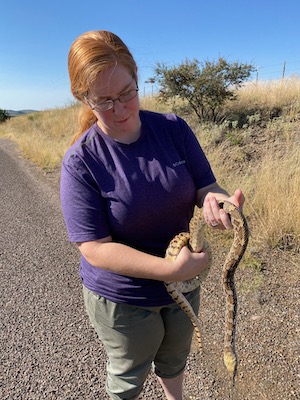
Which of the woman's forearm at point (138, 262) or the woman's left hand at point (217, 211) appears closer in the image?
the woman's forearm at point (138, 262)

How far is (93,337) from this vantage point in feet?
11.2

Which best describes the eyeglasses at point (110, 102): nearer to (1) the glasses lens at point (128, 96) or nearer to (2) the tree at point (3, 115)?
(1) the glasses lens at point (128, 96)

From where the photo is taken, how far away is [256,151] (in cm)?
788

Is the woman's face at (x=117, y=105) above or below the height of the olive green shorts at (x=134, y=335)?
above

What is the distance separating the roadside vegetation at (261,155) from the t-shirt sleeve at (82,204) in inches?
113

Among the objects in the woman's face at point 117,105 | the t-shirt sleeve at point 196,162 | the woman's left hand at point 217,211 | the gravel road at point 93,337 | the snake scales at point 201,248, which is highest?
the woman's face at point 117,105

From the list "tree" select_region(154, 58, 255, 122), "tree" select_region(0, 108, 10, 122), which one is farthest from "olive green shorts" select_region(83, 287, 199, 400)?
"tree" select_region(0, 108, 10, 122)

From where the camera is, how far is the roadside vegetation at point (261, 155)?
14.5 ft

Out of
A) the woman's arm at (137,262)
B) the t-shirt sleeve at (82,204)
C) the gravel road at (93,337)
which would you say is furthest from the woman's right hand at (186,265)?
the gravel road at (93,337)

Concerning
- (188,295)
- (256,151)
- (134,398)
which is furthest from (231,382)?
(256,151)

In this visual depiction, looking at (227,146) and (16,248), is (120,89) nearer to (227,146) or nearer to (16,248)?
(16,248)

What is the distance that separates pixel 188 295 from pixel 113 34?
1.51 m

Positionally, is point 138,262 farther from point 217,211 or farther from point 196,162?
point 196,162

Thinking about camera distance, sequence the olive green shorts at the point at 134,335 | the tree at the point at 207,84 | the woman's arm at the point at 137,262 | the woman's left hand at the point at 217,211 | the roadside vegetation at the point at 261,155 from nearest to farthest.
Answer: the woman's arm at the point at 137,262
the woman's left hand at the point at 217,211
the olive green shorts at the point at 134,335
the roadside vegetation at the point at 261,155
the tree at the point at 207,84
